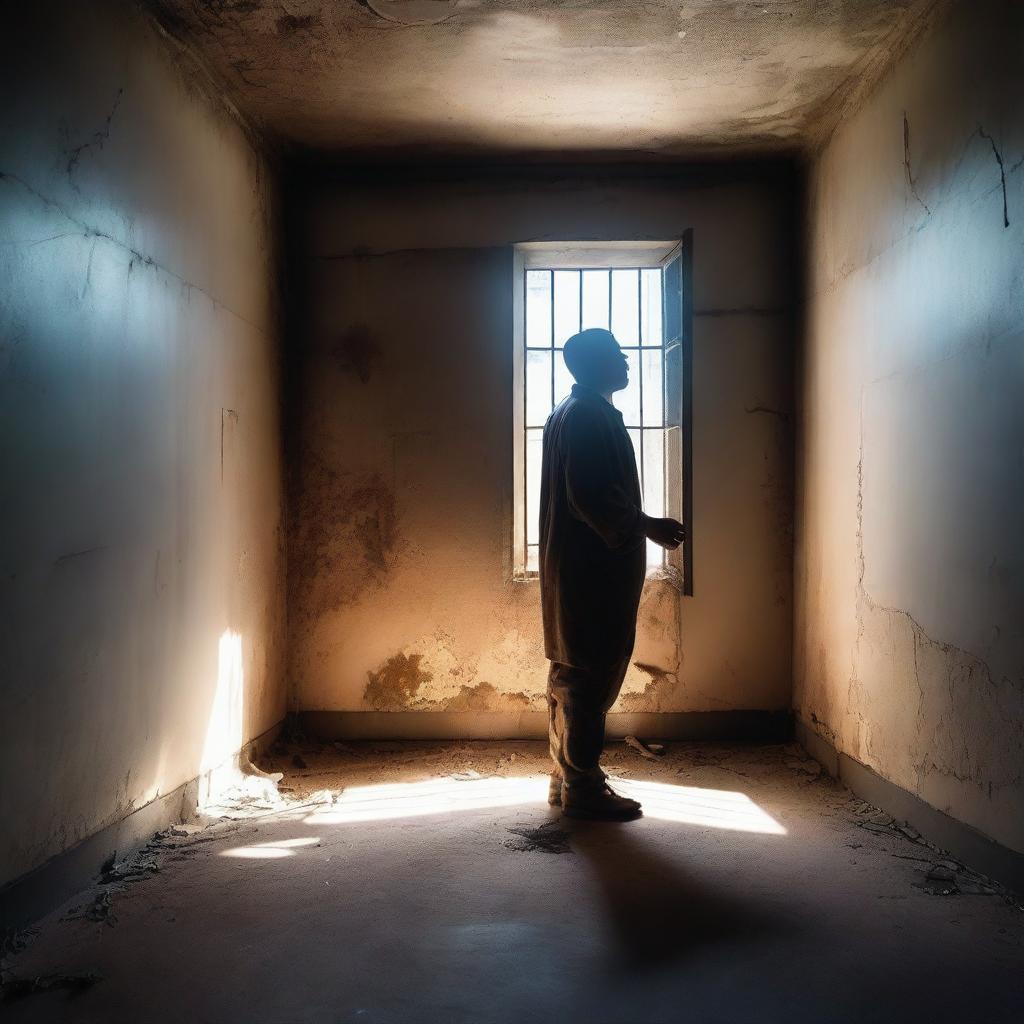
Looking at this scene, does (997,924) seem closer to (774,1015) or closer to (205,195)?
(774,1015)

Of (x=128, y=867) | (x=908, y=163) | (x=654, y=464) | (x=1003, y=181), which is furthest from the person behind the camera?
(x=654, y=464)

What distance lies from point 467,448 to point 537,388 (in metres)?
0.51

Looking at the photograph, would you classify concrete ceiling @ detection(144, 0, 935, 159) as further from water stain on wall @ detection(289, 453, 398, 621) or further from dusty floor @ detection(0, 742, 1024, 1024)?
dusty floor @ detection(0, 742, 1024, 1024)

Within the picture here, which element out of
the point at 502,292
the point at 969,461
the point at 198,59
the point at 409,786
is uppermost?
the point at 198,59

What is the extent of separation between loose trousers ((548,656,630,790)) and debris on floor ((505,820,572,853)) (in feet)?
0.66

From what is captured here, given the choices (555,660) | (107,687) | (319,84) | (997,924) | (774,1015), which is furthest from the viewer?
(319,84)

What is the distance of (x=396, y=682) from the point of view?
4.62 m

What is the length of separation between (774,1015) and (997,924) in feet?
2.85

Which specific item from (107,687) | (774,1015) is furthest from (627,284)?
(774,1015)

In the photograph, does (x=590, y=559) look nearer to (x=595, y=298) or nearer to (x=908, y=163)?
(x=908, y=163)

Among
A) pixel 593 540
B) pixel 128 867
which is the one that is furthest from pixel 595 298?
pixel 128 867

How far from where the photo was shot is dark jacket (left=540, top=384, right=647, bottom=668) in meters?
3.22

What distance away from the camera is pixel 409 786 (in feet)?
12.8

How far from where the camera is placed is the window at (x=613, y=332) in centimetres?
471
